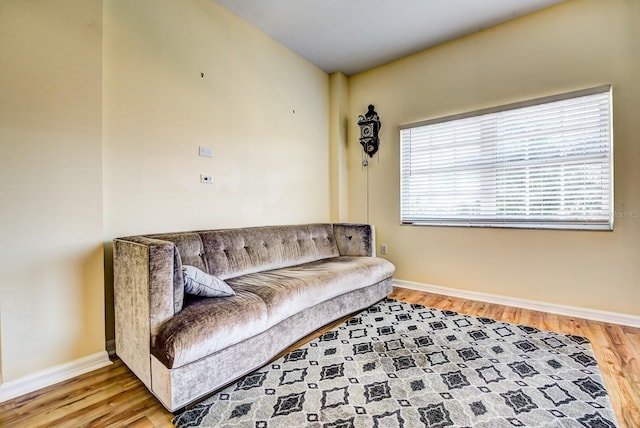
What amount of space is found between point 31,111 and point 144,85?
0.75 m

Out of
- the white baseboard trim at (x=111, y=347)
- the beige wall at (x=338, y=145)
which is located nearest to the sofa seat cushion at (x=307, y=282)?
the white baseboard trim at (x=111, y=347)

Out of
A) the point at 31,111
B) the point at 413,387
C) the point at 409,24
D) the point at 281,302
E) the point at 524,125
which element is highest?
the point at 409,24

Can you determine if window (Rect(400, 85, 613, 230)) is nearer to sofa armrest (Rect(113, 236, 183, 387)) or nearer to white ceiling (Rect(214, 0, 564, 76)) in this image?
white ceiling (Rect(214, 0, 564, 76))

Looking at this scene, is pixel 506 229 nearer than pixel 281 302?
No

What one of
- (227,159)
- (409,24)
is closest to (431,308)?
(227,159)

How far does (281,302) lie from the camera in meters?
1.91

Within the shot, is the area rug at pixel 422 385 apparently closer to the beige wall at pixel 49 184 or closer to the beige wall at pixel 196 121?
the beige wall at pixel 49 184

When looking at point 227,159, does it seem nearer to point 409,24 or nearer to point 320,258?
point 320,258

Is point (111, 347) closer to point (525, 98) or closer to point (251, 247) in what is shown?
point (251, 247)

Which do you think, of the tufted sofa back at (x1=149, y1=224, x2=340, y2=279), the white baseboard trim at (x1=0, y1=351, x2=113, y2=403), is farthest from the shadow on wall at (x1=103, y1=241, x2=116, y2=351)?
the tufted sofa back at (x1=149, y1=224, x2=340, y2=279)

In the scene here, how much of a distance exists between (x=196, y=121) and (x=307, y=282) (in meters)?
1.69

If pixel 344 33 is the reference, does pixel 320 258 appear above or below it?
below

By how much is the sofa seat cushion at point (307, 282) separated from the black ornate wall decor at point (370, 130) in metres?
1.59

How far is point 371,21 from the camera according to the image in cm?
293
